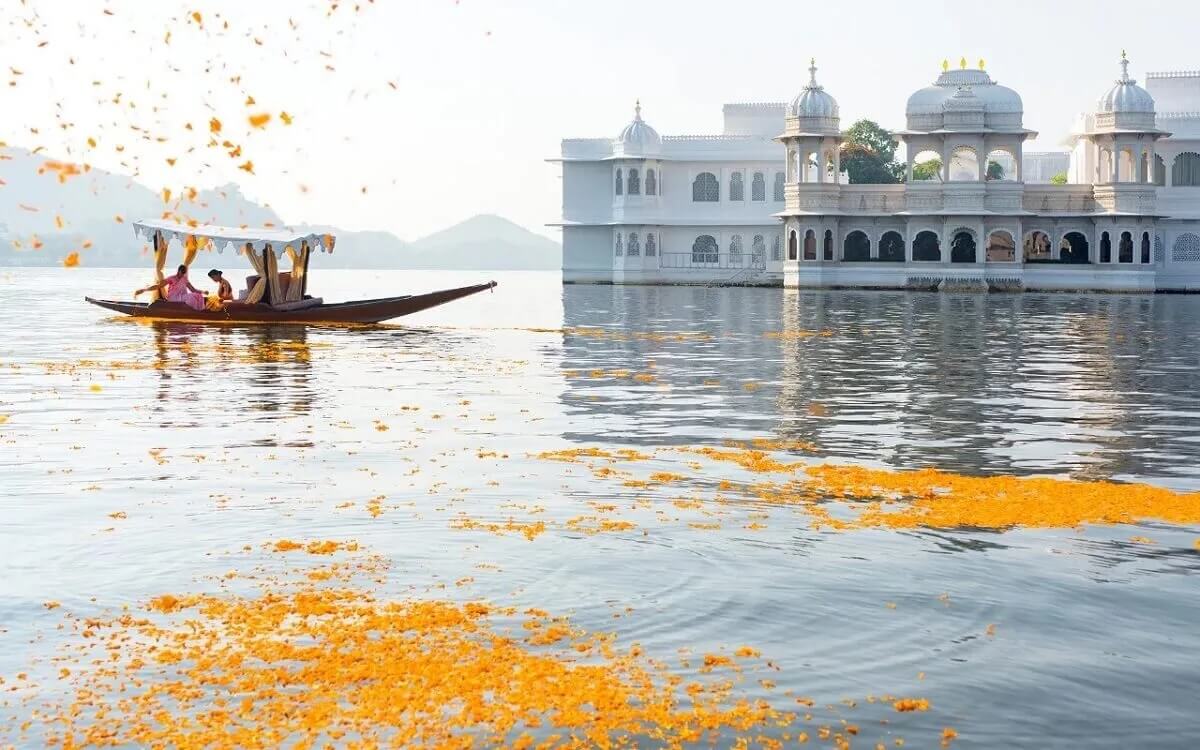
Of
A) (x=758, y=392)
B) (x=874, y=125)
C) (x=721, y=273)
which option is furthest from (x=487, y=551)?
(x=874, y=125)

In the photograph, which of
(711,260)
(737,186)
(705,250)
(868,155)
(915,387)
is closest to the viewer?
(915,387)

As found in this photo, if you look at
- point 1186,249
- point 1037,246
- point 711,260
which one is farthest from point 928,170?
point 1186,249

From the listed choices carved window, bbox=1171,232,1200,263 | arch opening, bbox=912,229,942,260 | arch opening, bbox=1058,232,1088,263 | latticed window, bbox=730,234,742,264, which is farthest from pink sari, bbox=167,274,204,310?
carved window, bbox=1171,232,1200,263

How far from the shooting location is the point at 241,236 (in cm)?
3228

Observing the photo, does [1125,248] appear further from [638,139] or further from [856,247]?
[638,139]

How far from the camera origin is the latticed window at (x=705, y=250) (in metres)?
77.4

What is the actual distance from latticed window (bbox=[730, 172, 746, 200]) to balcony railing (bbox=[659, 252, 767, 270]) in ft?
9.77

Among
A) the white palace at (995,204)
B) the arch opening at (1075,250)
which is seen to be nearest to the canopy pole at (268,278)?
the white palace at (995,204)

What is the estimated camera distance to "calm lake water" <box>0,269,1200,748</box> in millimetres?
6676

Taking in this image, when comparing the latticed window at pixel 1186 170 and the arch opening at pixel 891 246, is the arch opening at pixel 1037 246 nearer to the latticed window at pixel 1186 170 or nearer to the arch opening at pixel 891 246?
the arch opening at pixel 891 246

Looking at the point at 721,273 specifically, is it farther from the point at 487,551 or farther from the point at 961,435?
the point at 487,551

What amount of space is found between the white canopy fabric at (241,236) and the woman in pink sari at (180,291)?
0.80 meters

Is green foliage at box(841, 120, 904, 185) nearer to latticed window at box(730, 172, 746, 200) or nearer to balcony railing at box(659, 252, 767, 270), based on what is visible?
latticed window at box(730, 172, 746, 200)

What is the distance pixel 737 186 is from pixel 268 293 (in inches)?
1873
